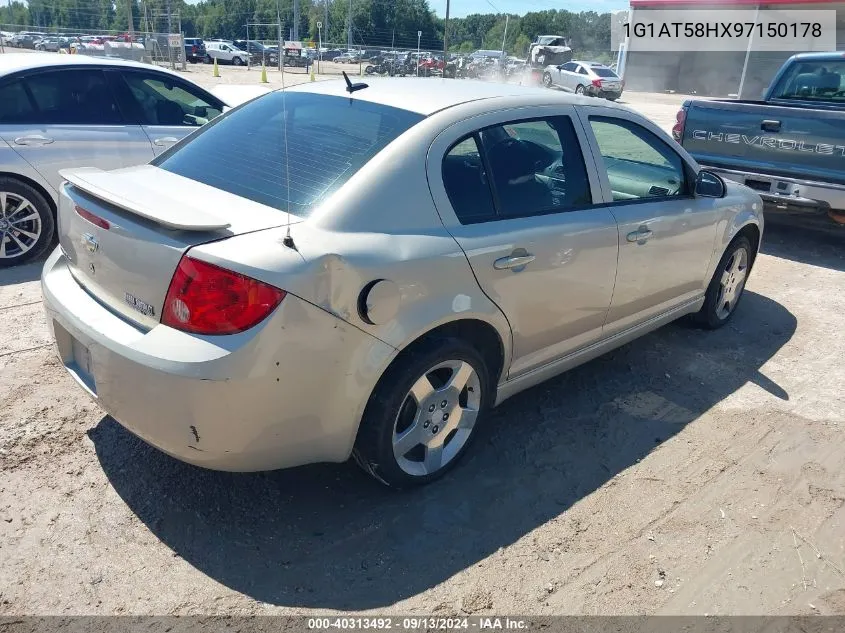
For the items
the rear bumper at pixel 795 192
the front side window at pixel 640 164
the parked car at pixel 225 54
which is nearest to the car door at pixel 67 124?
the front side window at pixel 640 164

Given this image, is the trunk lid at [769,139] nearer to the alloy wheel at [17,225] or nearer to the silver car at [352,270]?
the silver car at [352,270]

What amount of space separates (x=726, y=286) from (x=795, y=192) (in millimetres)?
2639

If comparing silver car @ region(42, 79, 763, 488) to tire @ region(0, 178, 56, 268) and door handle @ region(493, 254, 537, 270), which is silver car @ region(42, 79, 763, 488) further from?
tire @ region(0, 178, 56, 268)

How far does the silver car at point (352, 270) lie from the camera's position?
249 cm

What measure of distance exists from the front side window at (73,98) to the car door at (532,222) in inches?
162

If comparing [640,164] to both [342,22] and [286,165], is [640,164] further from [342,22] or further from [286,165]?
[342,22]

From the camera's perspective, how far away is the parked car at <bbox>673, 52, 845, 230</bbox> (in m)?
6.81

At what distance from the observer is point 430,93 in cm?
344

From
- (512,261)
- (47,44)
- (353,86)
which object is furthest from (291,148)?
(47,44)

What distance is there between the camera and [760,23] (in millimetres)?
35906

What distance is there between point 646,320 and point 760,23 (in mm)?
38455

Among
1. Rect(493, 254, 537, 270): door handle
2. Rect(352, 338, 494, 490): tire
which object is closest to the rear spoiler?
Rect(352, 338, 494, 490): tire

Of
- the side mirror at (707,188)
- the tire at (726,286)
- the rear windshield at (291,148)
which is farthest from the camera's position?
the tire at (726,286)

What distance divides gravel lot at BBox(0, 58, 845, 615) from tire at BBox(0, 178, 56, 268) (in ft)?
5.56
